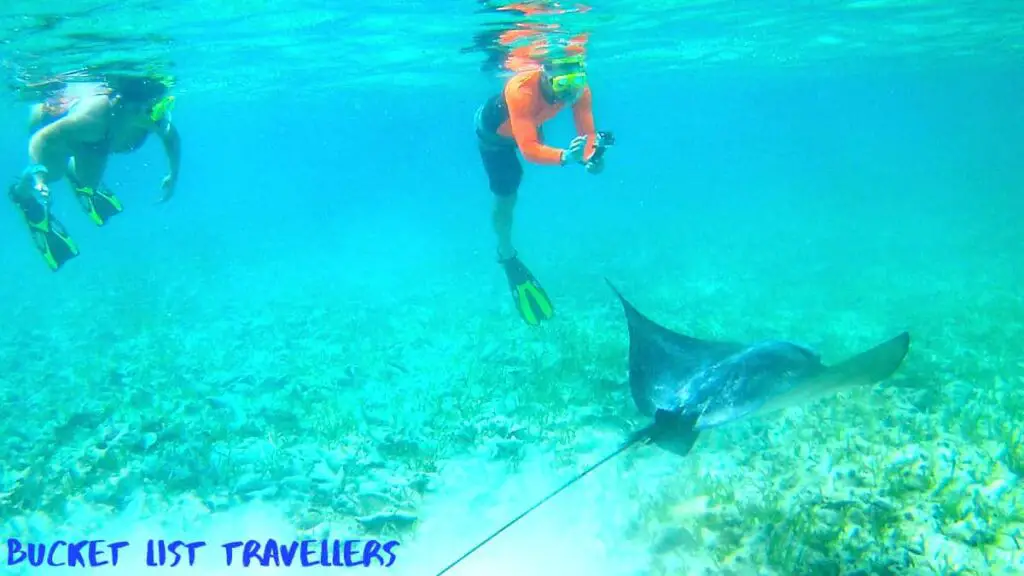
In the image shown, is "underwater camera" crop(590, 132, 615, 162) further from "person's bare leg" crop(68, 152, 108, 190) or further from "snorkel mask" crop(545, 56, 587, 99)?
"person's bare leg" crop(68, 152, 108, 190)

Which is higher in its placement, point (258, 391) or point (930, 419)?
point (930, 419)

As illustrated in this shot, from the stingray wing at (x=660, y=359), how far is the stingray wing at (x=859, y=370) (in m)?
1.01

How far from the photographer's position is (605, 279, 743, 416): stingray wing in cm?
549

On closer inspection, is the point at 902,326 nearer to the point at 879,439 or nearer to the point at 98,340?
the point at 879,439

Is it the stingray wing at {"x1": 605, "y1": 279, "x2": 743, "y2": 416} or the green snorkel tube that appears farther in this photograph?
the green snorkel tube

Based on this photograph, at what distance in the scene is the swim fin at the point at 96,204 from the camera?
7891 millimetres

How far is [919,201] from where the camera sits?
3219 cm

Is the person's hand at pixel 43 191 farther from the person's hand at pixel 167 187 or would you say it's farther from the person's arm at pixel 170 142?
the person's arm at pixel 170 142

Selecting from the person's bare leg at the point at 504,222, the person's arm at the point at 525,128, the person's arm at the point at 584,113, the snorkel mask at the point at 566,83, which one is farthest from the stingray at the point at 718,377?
the person's bare leg at the point at 504,222

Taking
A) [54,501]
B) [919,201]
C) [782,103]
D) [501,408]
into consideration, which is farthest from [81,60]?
[782,103]

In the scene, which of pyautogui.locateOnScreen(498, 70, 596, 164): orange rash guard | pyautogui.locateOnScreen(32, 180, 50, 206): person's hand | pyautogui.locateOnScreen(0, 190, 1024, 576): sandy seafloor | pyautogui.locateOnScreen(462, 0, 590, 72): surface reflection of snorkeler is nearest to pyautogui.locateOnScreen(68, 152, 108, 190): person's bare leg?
pyautogui.locateOnScreen(32, 180, 50, 206): person's hand

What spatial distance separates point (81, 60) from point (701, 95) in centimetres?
4439

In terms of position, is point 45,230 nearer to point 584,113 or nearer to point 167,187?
point 167,187

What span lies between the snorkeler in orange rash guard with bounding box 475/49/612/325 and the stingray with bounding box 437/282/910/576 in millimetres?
1967
